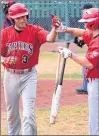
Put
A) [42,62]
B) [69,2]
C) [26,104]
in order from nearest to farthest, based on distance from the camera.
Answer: [26,104] < [42,62] < [69,2]

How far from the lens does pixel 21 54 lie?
7031 millimetres

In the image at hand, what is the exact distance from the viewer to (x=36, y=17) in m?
22.7

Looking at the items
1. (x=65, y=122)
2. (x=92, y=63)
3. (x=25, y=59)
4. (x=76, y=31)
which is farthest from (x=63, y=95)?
(x=92, y=63)

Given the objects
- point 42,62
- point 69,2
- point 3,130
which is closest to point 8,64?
point 3,130

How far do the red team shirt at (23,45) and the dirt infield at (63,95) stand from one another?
10.5ft

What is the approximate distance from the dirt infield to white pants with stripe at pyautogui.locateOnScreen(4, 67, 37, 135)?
287cm

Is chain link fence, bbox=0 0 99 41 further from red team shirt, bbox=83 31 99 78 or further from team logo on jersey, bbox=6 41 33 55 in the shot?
red team shirt, bbox=83 31 99 78

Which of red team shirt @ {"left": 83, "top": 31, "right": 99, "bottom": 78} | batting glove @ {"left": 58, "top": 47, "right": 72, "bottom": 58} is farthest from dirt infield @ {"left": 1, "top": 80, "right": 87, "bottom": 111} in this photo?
red team shirt @ {"left": 83, "top": 31, "right": 99, "bottom": 78}

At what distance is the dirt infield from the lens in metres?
10.8

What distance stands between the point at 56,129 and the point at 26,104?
1457mm

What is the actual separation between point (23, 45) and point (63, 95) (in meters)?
5.07

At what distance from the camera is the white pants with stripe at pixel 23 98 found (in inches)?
269

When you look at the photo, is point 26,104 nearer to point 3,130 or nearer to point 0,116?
point 3,130

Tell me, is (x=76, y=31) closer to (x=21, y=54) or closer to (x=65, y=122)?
(x=21, y=54)
